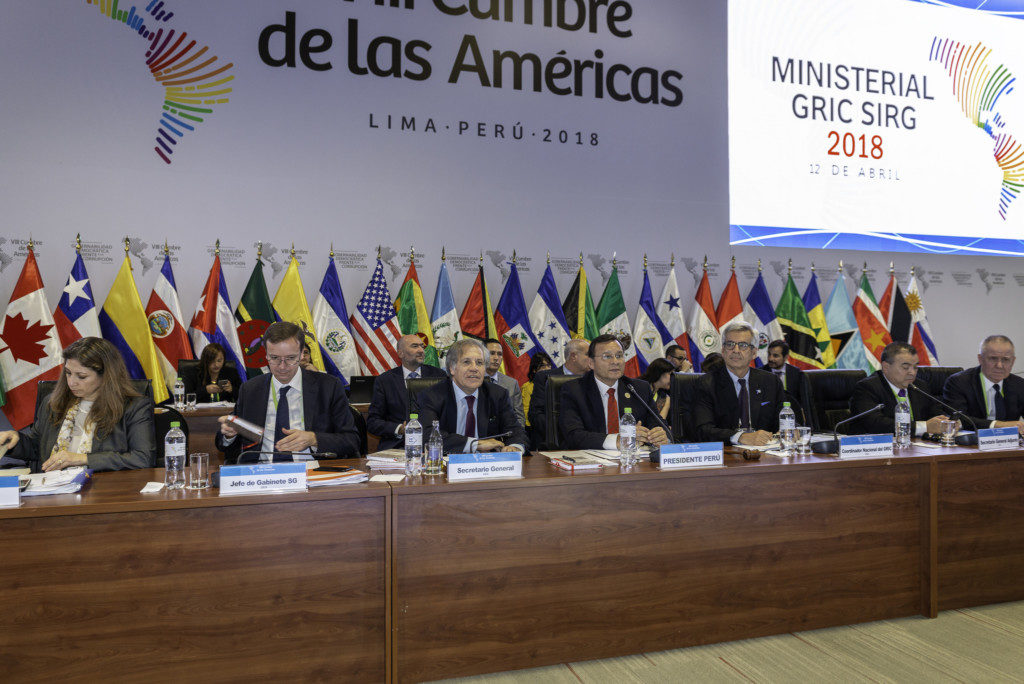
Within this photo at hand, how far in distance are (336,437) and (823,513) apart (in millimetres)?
1992

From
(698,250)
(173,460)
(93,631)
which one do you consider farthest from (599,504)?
(698,250)

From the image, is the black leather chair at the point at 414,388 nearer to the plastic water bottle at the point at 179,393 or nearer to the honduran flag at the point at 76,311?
the plastic water bottle at the point at 179,393

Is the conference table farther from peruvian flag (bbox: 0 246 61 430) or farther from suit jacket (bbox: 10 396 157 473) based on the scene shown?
peruvian flag (bbox: 0 246 61 430)

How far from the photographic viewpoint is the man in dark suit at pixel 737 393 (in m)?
3.66

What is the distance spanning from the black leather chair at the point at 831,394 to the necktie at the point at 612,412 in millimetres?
1161

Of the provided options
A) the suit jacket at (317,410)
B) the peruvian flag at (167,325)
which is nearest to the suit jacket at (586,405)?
the suit jacket at (317,410)

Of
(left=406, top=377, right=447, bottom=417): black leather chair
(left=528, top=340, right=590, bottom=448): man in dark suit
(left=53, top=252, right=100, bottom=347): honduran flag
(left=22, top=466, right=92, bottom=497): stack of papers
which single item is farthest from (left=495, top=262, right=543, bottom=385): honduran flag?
(left=22, top=466, right=92, bottom=497): stack of papers

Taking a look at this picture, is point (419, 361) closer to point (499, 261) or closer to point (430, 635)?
point (499, 261)

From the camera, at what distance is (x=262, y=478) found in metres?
2.23

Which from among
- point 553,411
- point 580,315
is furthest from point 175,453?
point 580,315

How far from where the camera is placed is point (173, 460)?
2355mm

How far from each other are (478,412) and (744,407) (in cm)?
140

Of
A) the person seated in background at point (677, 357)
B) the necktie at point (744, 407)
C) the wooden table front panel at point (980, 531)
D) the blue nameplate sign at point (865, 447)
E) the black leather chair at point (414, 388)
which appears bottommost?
the wooden table front panel at point (980, 531)

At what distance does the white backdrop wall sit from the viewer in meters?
5.05
